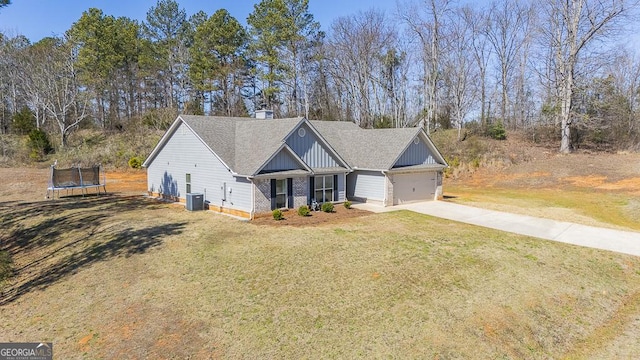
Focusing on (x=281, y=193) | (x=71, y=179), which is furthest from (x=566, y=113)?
(x=71, y=179)

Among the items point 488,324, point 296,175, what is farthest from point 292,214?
point 488,324

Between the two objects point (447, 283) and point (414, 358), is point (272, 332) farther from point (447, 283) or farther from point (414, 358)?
point (447, 283)

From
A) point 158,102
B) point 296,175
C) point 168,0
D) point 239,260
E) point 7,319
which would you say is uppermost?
point 168,0

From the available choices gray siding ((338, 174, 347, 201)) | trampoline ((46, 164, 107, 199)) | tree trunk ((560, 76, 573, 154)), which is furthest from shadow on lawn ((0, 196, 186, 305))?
tree trunk ((560, 76, 573, 154))

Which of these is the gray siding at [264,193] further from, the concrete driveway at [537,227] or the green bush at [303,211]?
the concrete driveway at [537,227]

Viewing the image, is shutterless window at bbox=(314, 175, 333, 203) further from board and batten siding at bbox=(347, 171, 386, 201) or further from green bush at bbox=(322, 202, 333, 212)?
board and batten siding at bbox=(347, 171, 386, 201)

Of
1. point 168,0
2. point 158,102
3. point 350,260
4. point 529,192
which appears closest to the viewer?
point 350,260

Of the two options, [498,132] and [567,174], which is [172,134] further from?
[498,132]
